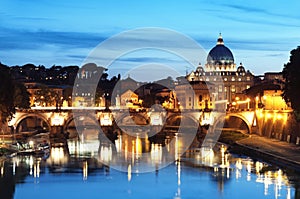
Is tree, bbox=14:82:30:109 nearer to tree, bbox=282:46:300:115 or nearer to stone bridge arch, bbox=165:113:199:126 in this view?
stone bridge arch, bbox=165:113:199:126

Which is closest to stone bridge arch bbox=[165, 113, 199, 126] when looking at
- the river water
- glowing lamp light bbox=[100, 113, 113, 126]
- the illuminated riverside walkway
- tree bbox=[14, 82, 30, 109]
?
glowing lamp light bbox=[100, 113, 113, 126]

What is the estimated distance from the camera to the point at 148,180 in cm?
3052

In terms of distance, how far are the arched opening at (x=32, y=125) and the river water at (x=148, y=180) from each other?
18.2m

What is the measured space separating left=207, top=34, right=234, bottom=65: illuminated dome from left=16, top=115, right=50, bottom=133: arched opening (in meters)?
55.5

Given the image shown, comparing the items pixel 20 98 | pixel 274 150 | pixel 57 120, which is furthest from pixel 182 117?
pixel 274 150

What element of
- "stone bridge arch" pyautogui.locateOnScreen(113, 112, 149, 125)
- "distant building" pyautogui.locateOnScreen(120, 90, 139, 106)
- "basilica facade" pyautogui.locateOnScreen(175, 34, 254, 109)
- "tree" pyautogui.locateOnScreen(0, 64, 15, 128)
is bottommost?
"stone bridge arch" pyautogui.locateOnScreen(113, 112, 149, 125)

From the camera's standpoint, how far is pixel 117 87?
9581 centimetres

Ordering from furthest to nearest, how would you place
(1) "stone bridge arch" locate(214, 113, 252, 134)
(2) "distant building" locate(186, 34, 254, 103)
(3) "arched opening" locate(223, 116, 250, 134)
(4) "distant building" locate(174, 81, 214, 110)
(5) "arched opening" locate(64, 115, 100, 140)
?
(2) "distant building" locate(186, 34, 254, 103) → (4) "distant building" locate(174, 81, 214, 110) → (3) "arched opening" locate(223, 116, 250, 134) → (1) "stone bridge arch" locate(214, 113, 252, 134) → (5) "arched opening" locate(64, 115, 100, 140)

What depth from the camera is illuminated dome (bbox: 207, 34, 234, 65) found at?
384ft

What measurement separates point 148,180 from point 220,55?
289 ft

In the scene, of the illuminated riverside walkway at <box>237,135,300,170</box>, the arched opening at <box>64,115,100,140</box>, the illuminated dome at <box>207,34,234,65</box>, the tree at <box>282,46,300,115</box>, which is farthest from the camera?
the illuminated dome at <box>207,34,234,65</box>

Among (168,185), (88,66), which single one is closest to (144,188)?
(168,185)

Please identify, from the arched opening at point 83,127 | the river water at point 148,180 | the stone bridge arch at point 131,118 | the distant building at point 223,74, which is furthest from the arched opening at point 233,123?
the distant building at point 223,74

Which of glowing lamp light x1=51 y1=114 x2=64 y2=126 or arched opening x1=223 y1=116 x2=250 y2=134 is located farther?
arched opening x1=223 y1=116 x2=250 y2=134
